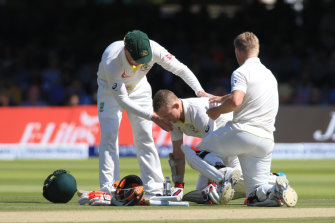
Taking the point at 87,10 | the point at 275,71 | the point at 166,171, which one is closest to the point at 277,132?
the point at 275,71

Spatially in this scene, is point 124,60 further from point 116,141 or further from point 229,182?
point 229,182

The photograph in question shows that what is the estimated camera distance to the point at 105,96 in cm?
793

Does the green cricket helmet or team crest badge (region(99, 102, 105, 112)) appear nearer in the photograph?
the green cricket helmet

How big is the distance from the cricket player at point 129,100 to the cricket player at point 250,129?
2.18ft

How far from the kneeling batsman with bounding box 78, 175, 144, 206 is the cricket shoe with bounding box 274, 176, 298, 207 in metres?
1.36

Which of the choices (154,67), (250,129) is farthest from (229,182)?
(154,67)

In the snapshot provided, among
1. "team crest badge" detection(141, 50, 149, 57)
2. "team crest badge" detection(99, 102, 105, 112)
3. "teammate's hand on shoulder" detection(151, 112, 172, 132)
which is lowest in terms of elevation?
"teammate's hand on shoulder" detection(151, 112, 172, 132)

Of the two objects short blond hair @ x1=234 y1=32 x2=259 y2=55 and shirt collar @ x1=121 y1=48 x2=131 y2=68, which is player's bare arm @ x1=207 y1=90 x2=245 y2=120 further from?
shirt collar @ x1=121 y1=48 x2=131 y2=68

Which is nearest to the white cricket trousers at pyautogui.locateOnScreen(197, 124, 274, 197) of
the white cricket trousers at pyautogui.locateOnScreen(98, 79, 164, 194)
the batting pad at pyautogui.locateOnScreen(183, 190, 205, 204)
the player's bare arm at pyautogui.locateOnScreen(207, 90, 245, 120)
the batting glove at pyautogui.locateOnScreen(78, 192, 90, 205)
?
the player's bare arm at pyautogui.locateOnScreen(207, 90, 245, 120)

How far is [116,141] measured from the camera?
793 centimetres

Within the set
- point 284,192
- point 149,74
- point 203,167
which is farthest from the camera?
point 149,74

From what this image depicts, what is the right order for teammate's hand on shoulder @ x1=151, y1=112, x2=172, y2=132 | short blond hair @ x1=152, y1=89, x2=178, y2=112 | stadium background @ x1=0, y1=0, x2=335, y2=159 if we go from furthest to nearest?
stadium background @ x1=0, y1=0, x2=335, y2=159
short blond hair @ x1=152, y1=89, x2=178, y2=112
teammate's hand on shoulder @ x1=151, y1=112, x2=172, y2=132

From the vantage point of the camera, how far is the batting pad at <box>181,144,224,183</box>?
7.02 metres

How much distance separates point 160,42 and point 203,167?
44.2 feet
